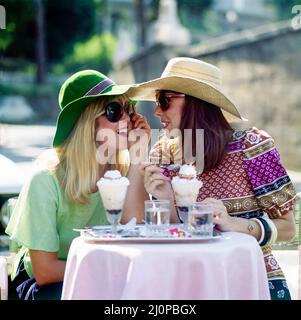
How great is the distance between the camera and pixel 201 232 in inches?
111

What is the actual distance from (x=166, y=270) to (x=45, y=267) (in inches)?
27.4

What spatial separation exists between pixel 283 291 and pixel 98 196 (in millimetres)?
915

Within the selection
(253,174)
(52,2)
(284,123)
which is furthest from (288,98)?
(52,2)

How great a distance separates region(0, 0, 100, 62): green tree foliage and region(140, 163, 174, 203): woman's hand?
31040 millimetres

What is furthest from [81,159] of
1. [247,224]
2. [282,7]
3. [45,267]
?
[282,7]

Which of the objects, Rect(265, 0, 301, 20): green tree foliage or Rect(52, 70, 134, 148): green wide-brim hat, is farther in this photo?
Rect(265, 0, 301, 20): green tree foliage

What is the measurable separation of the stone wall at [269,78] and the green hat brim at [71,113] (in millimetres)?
13128

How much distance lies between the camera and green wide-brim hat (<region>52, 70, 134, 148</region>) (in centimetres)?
328

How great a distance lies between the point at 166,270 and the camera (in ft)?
8.71

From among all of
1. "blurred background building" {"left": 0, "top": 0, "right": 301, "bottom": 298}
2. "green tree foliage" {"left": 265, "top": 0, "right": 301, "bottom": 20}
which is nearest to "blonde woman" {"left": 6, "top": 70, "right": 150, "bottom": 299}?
"blurred background building" {"left": 0, "top": 0, "right": 301, "bottom": 298}

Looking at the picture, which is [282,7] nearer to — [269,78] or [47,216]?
[269,78]

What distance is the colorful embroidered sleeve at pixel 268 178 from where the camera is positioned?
3.30m

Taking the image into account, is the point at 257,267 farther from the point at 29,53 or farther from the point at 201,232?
the point at 29,53

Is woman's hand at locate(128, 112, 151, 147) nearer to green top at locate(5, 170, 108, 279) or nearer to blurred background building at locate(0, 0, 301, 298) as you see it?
green top at locate(5, 170, 108, 279)
